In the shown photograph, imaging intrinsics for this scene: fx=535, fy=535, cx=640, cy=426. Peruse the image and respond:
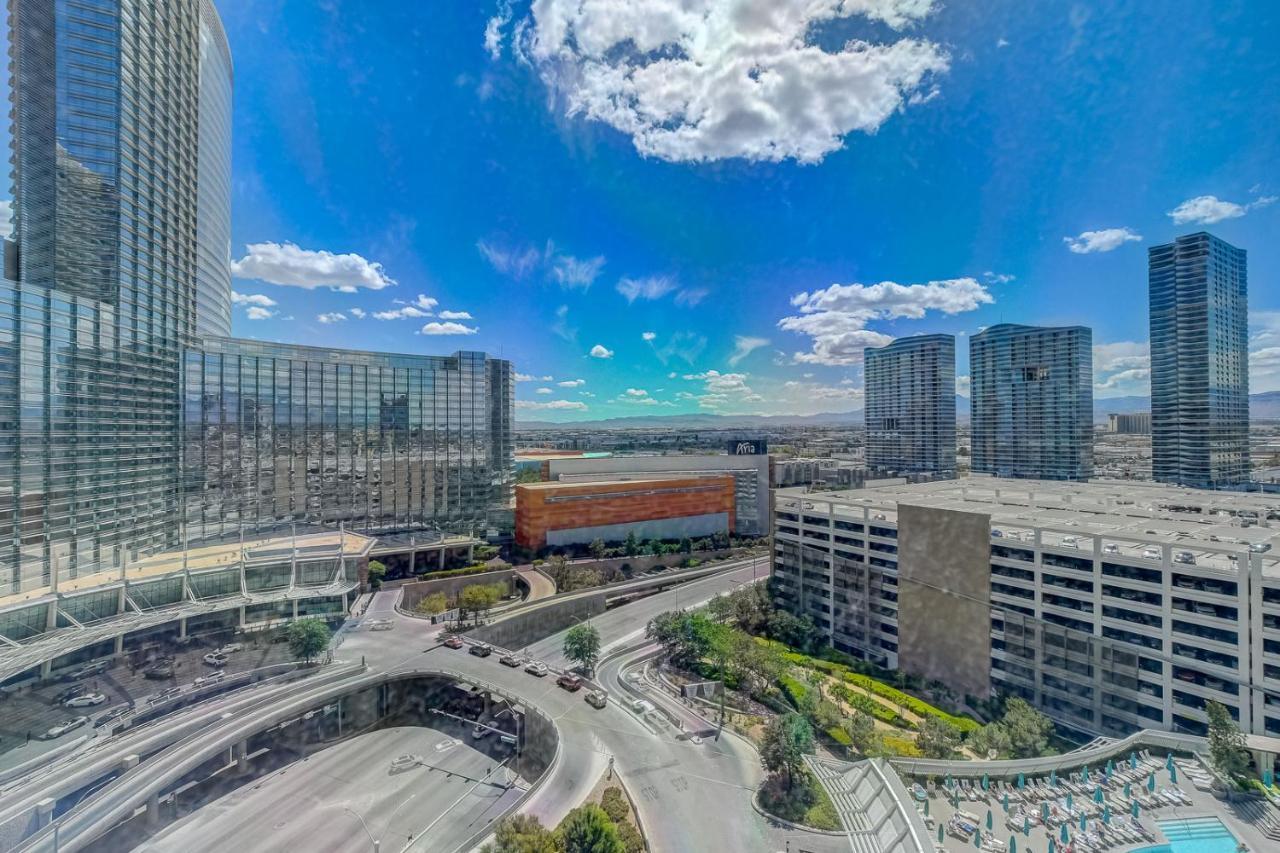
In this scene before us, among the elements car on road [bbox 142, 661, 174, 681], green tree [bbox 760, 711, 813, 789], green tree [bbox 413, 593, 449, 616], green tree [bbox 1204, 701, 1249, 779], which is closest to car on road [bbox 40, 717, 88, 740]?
car on road [bbox 142, 661, 174, 681]

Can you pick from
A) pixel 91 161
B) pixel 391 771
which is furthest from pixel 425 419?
pixel 391 771

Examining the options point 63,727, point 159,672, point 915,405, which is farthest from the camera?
point 915,405

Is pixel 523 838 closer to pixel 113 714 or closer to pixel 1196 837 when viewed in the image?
pixel 113 714

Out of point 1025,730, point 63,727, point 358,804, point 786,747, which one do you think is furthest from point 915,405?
point 63,727

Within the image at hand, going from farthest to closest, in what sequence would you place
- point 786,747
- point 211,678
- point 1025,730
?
point 211,678, point 1025,730, point 786,747

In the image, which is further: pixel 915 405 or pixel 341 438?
pixel 915 405

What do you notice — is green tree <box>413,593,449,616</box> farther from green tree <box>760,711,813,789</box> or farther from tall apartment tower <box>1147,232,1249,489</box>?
tall apartment tower <box>1147,232,1249,489</box>
